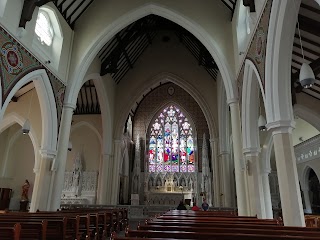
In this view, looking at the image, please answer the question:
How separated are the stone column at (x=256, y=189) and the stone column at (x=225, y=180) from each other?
5519 millimetres

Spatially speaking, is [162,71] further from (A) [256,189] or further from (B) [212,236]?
(B) [212,236]

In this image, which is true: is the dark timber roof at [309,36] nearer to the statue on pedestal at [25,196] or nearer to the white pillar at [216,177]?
the white pillar at [216,177]

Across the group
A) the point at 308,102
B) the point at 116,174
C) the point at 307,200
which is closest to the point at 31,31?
the point at 116,174

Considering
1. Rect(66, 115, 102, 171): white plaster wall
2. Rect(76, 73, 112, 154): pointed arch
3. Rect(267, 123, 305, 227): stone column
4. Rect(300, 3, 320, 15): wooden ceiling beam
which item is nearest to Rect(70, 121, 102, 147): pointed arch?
Rect(66, 115, 102, 171): white plaster wall

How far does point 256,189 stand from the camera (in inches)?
299

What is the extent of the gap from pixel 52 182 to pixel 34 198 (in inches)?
39.9

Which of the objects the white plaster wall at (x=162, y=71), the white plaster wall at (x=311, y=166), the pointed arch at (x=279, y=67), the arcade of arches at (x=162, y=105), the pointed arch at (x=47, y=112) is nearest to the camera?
the pointed arch at (x=279, y=67)

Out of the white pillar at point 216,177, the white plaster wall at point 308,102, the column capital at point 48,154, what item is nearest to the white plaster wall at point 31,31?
the column capital at point 48,154

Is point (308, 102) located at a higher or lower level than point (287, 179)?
higher

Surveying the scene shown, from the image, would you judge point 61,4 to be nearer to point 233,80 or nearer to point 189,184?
point 233,80

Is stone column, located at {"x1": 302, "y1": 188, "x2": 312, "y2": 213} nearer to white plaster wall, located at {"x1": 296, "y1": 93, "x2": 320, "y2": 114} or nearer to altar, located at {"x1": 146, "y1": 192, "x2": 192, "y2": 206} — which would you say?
white plaster wall, located at {"x1": 296, "y1": 93, "x2": 320, "y2": 114}

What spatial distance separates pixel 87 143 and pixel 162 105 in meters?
6.69

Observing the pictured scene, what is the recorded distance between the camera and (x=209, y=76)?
15.7 m

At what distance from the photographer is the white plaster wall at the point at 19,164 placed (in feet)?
50.5
